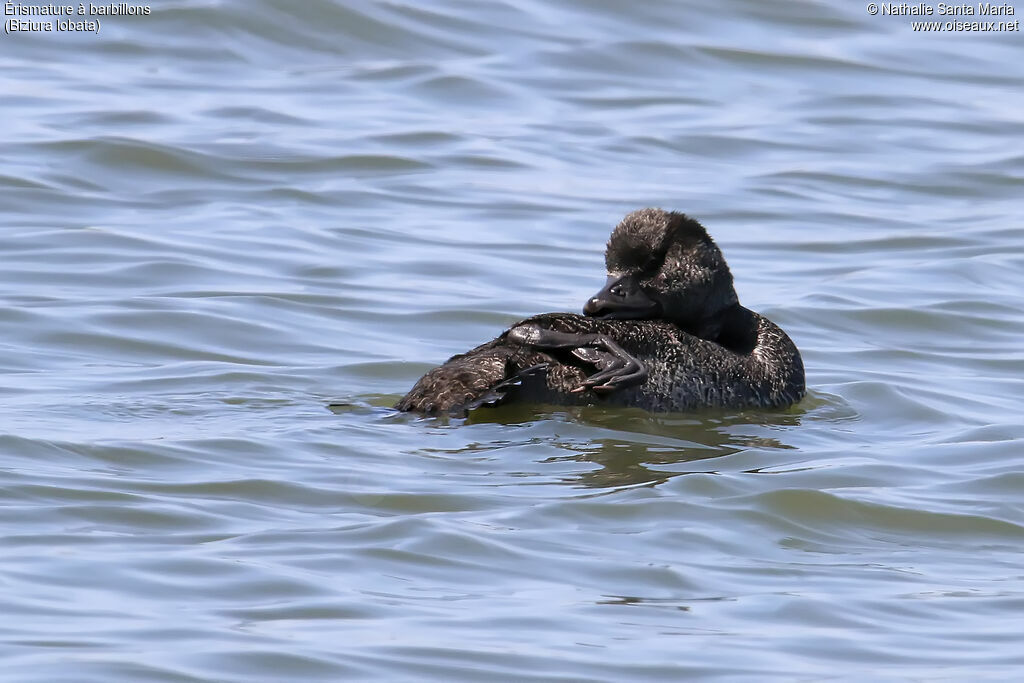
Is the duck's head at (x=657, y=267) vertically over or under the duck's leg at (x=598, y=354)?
over

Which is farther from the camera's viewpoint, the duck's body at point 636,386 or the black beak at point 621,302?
the black beak at point 621,302

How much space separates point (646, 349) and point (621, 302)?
0.23 metres

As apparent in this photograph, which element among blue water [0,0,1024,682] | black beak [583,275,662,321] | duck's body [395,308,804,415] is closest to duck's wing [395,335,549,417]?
duck's body [395,308,804,415]

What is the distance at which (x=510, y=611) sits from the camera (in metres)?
5.29

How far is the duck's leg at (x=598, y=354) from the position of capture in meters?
7.39

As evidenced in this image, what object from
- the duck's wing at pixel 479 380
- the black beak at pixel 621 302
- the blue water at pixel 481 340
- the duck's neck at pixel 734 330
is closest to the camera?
the blue water at pixel 481 340

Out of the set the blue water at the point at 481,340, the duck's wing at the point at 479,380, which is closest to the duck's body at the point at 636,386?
the duck's wing at the point at 479,380

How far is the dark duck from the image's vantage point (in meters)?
7.45

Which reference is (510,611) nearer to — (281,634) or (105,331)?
(281,634)

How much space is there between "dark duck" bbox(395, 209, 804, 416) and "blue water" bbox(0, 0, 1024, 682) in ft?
0.54

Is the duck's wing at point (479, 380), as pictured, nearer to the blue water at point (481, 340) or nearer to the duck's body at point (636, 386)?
the duck's body at point (636, 386)

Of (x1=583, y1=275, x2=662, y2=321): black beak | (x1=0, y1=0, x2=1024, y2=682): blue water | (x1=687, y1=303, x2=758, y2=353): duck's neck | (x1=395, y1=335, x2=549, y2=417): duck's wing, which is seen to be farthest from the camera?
(x1=687, y1=303, x2=758, y2=353): duck's neck

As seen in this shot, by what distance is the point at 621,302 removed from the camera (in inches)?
307

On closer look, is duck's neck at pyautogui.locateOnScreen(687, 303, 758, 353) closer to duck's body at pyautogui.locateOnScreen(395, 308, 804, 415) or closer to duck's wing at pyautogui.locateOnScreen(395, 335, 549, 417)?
duck's body at pyautogui.locateOnScreen(395, 308, 804, 415)
